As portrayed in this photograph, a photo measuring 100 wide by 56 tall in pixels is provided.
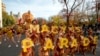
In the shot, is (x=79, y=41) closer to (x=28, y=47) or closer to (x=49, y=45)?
(x=49, y=45)

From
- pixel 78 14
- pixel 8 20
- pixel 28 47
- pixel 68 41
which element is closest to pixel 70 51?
pixel 68 41

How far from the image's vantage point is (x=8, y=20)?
84938 mm

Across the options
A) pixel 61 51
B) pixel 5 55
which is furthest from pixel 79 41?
pixel 5 55

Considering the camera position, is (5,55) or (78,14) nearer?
(5,55)

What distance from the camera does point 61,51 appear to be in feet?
51.2

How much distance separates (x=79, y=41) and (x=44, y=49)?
4296 mm

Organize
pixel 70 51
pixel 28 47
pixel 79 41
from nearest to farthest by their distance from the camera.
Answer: pixel 28 47 → pixel 70 51 → pixel 79 41

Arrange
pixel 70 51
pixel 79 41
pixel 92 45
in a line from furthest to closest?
pixel 92 45 < pixel 79 41 < pixel 70 51

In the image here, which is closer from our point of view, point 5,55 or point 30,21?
point 30,21

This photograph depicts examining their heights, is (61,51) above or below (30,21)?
below

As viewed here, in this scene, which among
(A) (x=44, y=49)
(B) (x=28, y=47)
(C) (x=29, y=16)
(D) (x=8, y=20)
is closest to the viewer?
(B) (x=28, y=47)

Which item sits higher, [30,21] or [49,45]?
[30,21]

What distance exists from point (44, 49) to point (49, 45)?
36cm

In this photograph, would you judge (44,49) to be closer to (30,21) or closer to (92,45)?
(30,21)
